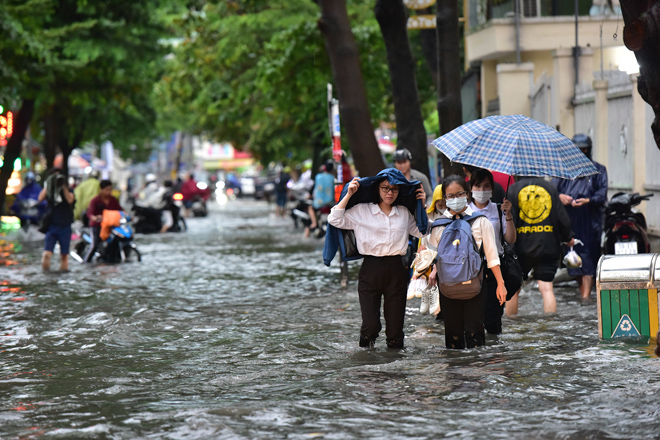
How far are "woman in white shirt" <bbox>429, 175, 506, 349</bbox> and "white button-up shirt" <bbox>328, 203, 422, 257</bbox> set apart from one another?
0.26m

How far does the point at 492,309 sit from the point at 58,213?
987 centimetres

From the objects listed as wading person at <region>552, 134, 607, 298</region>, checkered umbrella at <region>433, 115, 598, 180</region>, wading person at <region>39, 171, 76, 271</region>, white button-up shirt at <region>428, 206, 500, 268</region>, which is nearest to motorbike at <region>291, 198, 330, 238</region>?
wading person at <region>39, 171, 76, 271</region>

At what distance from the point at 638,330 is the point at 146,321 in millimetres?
5173

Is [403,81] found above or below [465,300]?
above

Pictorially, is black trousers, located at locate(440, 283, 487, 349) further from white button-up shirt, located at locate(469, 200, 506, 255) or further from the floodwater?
white button-up shirt, located at locate(469, 200, 506, 255)

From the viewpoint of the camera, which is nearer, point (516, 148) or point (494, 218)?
point (516, 148)

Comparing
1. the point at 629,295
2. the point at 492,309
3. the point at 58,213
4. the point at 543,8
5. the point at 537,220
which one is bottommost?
the point at 492,309

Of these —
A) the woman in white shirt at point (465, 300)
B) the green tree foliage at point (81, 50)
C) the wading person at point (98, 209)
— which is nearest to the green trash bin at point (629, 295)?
the woman in white shirt at point (465, 300)

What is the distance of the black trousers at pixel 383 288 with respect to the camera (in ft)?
27.6

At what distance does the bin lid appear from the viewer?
27.7ft

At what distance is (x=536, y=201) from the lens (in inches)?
397

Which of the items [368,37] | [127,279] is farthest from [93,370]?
[368,37]

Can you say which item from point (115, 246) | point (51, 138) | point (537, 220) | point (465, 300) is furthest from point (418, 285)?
point (51, 138)

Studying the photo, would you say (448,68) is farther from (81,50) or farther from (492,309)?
(81,50)
